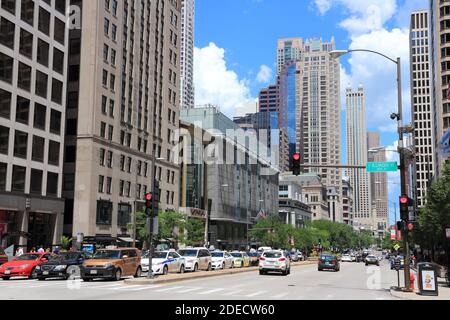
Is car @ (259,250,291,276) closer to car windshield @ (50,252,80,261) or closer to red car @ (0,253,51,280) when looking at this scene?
car windshield @ (50,252,80,261)

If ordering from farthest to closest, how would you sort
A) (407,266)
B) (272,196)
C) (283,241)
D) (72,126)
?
1. (272,196)
2. (283,241)
3. (72,126)
4. (407,266)

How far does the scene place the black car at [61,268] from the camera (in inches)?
1135

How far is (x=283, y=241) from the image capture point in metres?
102

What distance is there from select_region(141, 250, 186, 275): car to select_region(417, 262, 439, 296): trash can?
52.6 ft

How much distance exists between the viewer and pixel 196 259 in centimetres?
3762

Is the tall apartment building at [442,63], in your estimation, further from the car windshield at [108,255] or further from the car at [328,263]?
the car windshield at [108,255]

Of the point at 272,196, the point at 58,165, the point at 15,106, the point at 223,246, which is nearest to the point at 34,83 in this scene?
the point at 15,106

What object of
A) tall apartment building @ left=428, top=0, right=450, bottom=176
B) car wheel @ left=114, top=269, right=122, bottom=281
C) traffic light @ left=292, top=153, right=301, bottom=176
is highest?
tall apartment building @ left=428, top=0, right=450, bottom=176

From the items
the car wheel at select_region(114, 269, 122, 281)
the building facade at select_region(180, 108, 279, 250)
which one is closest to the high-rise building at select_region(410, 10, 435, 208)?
the building facade at select_region(180, 108, 279, 250)

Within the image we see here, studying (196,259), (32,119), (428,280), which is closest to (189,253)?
(196,259)

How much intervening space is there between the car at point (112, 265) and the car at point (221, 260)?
14343 mm

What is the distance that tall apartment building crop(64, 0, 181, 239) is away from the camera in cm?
6456
